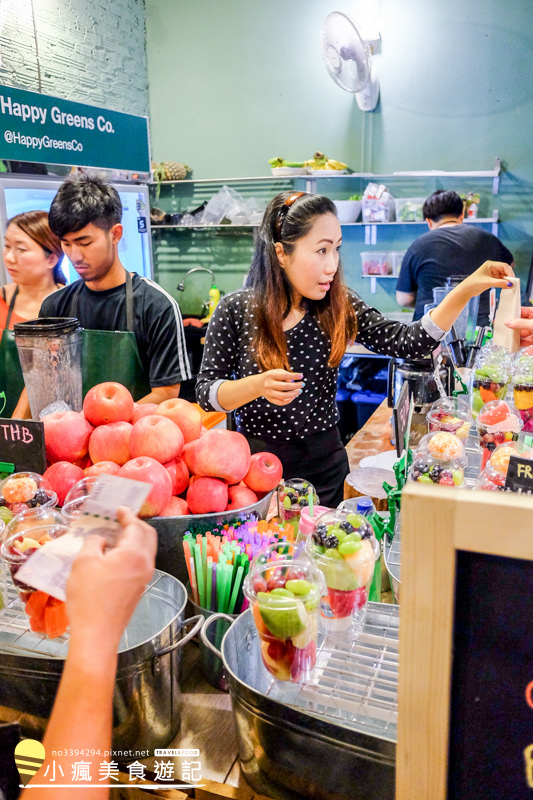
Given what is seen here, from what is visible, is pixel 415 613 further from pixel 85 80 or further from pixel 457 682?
pixel 85 80

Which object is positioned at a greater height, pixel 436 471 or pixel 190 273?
pixel 190 273

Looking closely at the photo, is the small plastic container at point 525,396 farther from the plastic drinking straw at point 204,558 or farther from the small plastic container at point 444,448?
the plastic drinking straw at point 204,558

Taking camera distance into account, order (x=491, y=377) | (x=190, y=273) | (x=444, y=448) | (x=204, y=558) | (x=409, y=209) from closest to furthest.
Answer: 1. (x=204, y=558)
2. (x=444, y=448)
3. (x=491, y=377)
4. (x=409, y=209)
5. (x=190, y=273)

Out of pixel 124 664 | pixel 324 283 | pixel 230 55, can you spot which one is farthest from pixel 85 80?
pixel 124 664

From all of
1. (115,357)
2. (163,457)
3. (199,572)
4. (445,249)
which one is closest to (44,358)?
(115,357)

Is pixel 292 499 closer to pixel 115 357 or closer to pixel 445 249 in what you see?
pixel 115 357

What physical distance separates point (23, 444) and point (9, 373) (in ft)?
4.89

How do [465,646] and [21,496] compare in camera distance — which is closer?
[465,646]

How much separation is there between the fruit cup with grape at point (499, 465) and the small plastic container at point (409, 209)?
4.16 meters

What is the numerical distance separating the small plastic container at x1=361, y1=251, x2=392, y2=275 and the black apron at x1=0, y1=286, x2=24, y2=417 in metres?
3.49

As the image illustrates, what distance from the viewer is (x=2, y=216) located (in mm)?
3227

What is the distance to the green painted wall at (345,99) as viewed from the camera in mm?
5121

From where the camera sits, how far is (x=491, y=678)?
1.89 feet

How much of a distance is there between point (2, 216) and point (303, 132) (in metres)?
3.39
